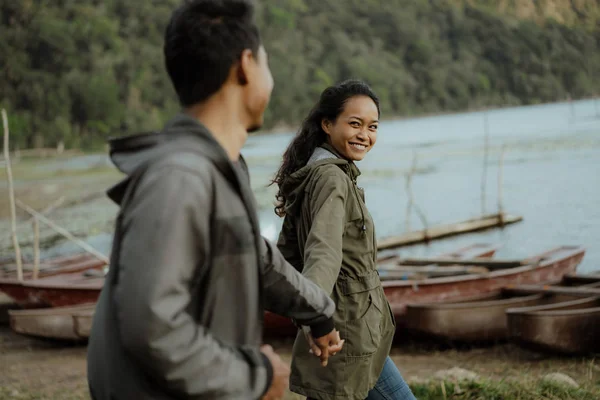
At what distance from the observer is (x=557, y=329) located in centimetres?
720

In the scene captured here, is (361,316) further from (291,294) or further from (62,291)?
(62,291)

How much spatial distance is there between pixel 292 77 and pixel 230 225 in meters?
75.5

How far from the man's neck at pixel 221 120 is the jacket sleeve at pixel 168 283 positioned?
20cm

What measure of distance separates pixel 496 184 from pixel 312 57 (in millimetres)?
51990

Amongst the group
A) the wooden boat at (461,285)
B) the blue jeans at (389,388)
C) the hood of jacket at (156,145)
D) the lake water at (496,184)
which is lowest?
the lake water at (496,184)

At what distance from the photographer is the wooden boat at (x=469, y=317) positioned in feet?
25.9

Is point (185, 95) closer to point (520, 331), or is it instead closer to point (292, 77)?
point (520, 331)

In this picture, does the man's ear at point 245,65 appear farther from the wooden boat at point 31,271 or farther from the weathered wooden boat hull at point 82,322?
the wooden boat at point 31,271

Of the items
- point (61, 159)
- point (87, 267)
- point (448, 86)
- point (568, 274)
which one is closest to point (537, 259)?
point (568, 274)

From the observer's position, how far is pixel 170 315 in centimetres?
134

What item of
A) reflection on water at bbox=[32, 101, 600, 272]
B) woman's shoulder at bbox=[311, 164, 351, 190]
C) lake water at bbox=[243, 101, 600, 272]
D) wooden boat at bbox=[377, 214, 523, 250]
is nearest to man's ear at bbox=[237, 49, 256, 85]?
woman's shoulder at bbox=[311, 164, 351, 190]

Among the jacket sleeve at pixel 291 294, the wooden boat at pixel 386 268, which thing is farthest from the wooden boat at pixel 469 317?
the jacket sleeve at pixel 291 294

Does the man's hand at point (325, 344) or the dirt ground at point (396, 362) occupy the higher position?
the man's hand at point (325, 344)

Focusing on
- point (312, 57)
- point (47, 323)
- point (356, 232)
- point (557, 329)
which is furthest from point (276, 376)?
point (312, 57)
